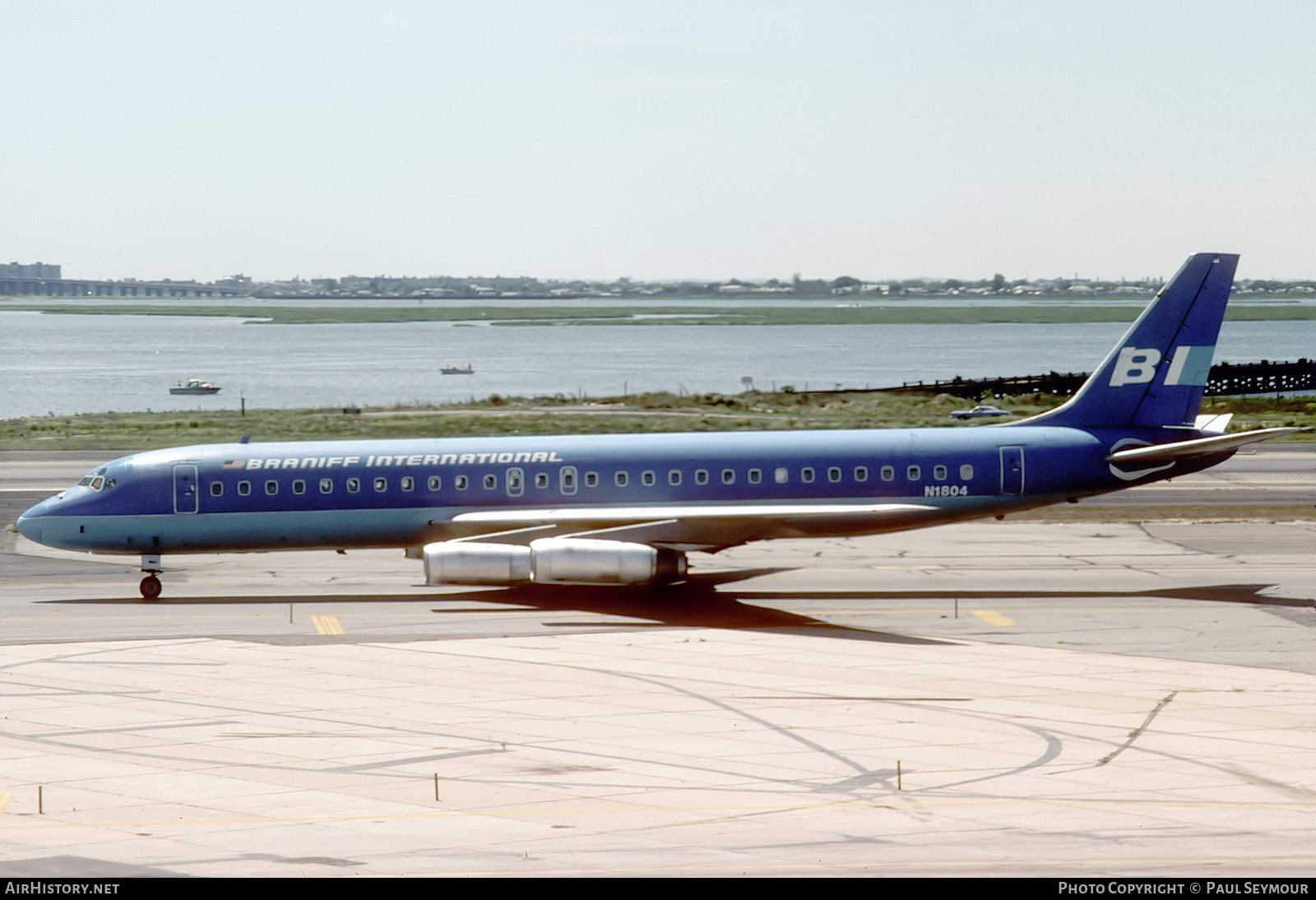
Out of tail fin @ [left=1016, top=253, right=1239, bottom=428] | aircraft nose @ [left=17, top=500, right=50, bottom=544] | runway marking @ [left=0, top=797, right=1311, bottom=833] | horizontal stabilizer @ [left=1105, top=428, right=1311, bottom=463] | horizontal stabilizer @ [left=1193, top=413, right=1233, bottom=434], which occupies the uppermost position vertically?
tail fin @ [left=1016, top=253, right=1239, bottom=428]

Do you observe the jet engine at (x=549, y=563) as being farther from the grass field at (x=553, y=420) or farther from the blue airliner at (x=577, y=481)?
the grass field at (x=553, y=420)

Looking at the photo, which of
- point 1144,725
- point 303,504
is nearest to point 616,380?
point 303,504

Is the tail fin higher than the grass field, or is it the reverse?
the tail fin

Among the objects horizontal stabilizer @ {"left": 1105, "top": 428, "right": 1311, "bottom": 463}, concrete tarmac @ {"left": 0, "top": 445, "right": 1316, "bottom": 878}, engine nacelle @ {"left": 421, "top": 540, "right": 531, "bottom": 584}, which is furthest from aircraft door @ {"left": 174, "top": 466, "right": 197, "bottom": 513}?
horizontal stabilizer @ {"left": 1105, "top": 428, "right": 1311, "bottom": 463}

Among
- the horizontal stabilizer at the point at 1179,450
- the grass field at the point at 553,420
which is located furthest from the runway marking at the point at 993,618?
the grass field at the point at 553,420

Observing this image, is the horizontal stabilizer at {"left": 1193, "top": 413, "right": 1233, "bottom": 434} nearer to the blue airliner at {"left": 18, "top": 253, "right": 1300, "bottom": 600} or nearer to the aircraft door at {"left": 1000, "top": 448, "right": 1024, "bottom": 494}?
the blue airliner at {"left": 18, "top": 253, "right": 1300, "bottom": 600}

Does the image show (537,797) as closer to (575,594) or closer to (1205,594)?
(575,594)

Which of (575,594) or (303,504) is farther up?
(303,504)

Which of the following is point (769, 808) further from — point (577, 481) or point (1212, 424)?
point (1212, 424)

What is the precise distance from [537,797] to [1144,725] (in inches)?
404

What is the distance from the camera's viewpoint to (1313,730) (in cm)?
2262

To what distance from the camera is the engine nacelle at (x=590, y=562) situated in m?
34.4

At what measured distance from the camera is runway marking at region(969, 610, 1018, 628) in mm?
Answer: 33000

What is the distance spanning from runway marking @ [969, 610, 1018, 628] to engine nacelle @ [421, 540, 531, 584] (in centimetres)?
1087
